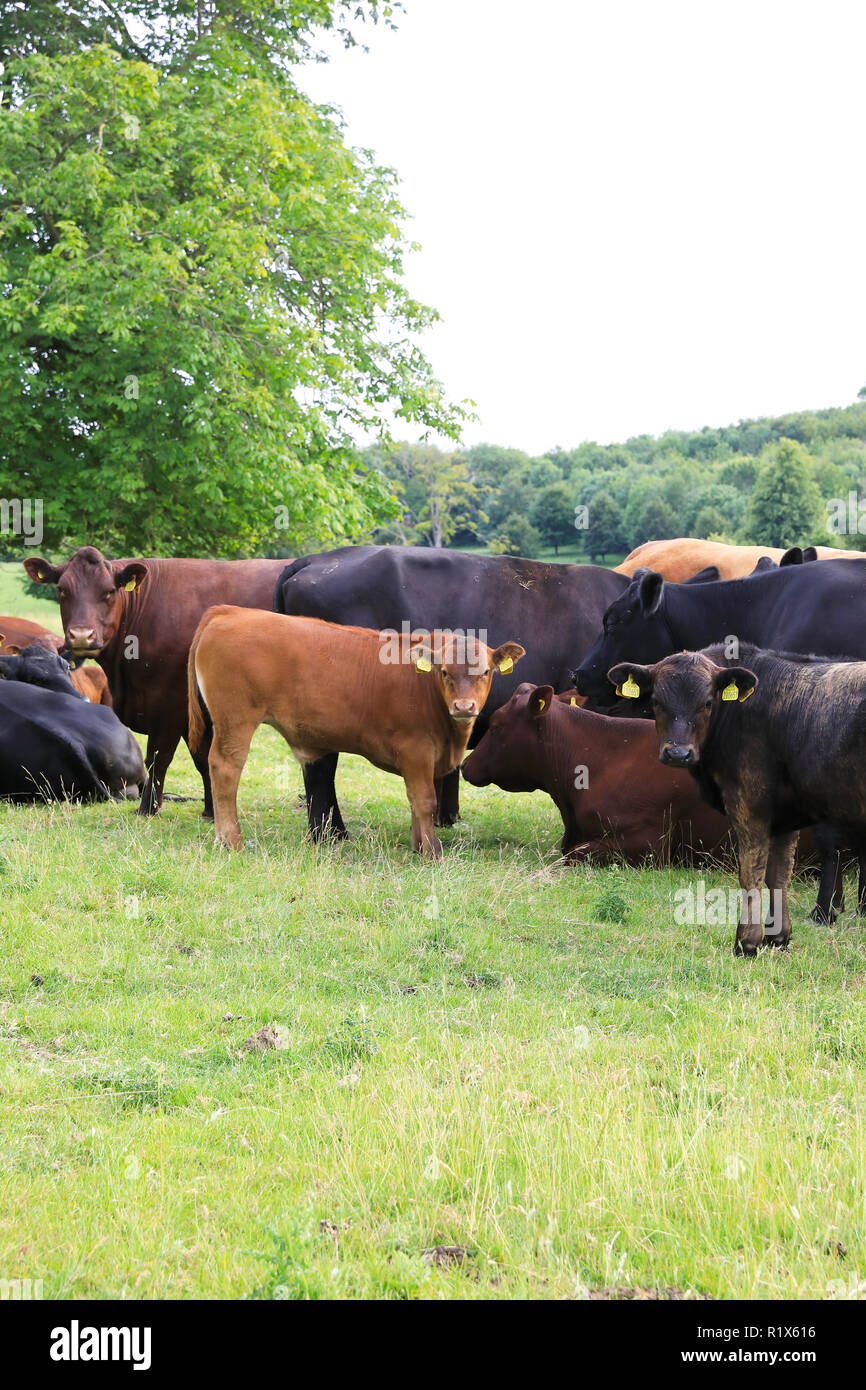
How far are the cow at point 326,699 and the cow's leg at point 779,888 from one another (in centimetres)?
240

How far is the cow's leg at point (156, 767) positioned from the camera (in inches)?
393

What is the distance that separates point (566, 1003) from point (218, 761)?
4.01m

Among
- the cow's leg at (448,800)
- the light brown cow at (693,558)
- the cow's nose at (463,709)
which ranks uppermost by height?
the light brown cow at (693,558)

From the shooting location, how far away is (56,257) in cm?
1834

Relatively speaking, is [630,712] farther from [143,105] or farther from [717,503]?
[717,503]

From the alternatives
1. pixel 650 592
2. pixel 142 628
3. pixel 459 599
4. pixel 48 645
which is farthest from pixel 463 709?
pixel 48 645

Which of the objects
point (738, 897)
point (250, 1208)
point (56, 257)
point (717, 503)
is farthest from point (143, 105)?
point (717, 503)

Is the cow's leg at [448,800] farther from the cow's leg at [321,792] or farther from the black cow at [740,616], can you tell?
the black cow at [740,616]

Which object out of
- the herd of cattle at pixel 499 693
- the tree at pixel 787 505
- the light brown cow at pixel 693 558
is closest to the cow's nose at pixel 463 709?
the herd of cattle at pixel 499 693

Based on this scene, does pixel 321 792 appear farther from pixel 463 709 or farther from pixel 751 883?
pixel 751 883

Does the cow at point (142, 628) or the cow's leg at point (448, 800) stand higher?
the cow at point (142, 628)

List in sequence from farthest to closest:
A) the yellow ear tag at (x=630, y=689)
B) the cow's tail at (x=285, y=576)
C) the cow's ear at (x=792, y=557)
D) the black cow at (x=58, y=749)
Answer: the cow's tail at (x=285, y=576) < the black cow at (x=58, y=749) < the cow's ear at (x=792, y=557) < the yellow ear tag at (x=630, y=689)

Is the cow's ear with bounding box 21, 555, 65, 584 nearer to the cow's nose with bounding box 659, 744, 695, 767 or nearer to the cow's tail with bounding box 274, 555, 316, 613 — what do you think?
the cow's tail with bounding box 274, 555, 316, 613
